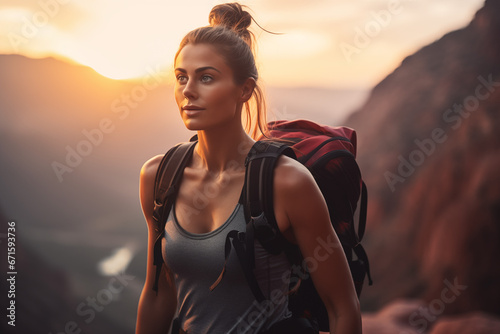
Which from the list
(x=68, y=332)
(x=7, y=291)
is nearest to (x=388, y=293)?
(x=68, y=332)

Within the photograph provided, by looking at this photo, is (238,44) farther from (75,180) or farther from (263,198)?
(75,180)

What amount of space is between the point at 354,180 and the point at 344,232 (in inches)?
5.5

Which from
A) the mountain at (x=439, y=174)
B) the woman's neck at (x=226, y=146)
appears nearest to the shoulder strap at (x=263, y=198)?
the woman's neck at (x=226, y=146)

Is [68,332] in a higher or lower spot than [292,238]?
lower

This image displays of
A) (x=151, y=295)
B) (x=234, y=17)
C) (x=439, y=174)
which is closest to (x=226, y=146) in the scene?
(x=234, y=17)

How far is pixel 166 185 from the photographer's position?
1.31 m

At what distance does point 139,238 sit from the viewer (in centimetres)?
396

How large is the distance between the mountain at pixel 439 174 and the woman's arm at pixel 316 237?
3.10 metres

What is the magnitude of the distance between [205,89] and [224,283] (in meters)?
0.46

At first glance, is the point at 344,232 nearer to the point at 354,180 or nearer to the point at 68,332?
the point at 354,180

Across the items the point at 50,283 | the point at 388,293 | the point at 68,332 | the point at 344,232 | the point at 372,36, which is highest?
the point at 372,36

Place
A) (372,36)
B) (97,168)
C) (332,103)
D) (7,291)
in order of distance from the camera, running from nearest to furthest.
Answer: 1. (7,291)
2. (97,168)
3. (372,36)
4. (332,103)

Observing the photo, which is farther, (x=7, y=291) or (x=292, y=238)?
(x=7, y=291)

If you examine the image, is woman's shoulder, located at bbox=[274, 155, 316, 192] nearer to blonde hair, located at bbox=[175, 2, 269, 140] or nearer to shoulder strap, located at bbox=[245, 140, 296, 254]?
shoulder strap, located at bbox=[245, 140, 296, 254]
